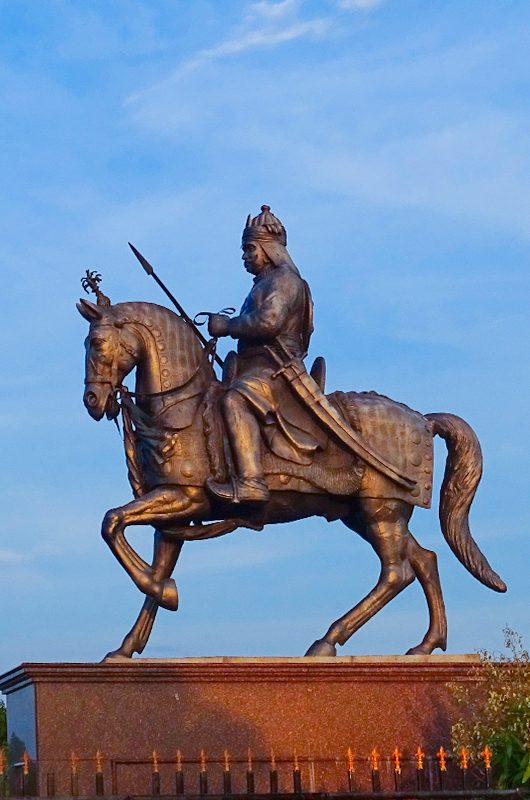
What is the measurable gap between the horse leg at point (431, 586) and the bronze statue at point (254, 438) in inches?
0.4

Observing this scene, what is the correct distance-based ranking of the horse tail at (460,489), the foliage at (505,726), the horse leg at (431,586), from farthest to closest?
1. the horse tail at (460,489)
2. the horse leg at (431,586)
3. the foliage at (505,726)

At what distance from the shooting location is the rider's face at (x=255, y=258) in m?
14.9

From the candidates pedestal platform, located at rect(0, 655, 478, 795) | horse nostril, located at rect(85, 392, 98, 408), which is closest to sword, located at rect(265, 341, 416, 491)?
horse nostril, located at rect(85, 392, 98, 408)

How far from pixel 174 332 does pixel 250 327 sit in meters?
0.59

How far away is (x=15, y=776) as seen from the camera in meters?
11.0

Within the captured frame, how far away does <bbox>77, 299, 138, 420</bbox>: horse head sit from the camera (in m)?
14.2

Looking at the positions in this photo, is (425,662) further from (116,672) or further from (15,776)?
(15,776)

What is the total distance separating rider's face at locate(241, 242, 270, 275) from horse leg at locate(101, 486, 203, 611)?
195 centimetres

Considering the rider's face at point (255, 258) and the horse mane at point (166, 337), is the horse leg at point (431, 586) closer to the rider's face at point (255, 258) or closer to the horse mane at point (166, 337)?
the horse mane at point (166, 337)

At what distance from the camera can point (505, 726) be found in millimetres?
12375

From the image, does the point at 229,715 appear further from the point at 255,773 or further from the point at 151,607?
the point at 151,607

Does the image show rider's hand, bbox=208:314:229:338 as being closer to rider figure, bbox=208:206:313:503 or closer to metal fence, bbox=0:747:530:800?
rider figure, bbox=208:206:313:503

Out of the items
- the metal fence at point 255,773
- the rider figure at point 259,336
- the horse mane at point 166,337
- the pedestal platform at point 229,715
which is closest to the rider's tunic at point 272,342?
the rider figure at point 259,336

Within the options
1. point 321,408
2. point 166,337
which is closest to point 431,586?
point 321,408
